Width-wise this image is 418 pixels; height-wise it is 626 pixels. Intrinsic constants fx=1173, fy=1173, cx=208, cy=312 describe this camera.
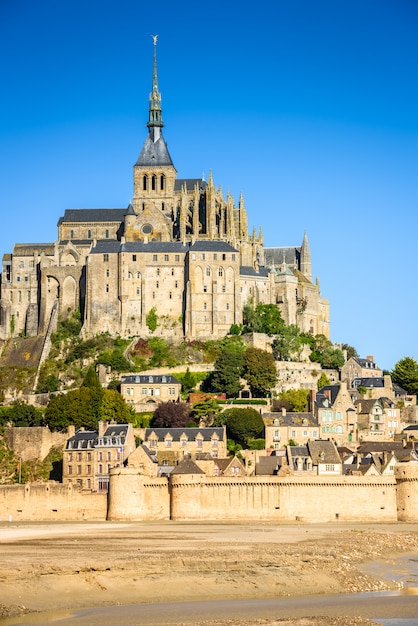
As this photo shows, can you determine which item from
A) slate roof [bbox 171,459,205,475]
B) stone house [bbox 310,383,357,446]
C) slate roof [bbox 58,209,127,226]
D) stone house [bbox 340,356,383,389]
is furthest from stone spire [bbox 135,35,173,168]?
slate roof [bbox 171,459,205,475]

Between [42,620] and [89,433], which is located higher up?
[89,433]

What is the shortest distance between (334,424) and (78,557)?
41166 millimetres

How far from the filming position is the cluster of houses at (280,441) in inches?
2793

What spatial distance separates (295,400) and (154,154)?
36.4m

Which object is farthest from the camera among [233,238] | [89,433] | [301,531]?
[233,238]

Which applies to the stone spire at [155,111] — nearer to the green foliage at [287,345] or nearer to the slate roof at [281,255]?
the slate roof at [281,255]

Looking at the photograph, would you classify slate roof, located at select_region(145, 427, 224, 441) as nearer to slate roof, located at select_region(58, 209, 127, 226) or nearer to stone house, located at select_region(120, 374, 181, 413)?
stone house, located at select_region(120, 374, 181, 413)

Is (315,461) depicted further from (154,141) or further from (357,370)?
(154,141)

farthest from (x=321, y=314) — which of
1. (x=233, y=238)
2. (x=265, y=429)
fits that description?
(x=265, y=429)

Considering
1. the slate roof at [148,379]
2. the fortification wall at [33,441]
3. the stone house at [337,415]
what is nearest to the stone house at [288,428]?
the stone house at [337,415]

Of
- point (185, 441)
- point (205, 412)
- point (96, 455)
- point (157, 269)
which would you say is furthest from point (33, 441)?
point (157, 269)

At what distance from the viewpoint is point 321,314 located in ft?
363

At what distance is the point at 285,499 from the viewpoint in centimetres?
6656

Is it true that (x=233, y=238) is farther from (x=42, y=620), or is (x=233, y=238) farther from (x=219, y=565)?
(x=42, y=620)
